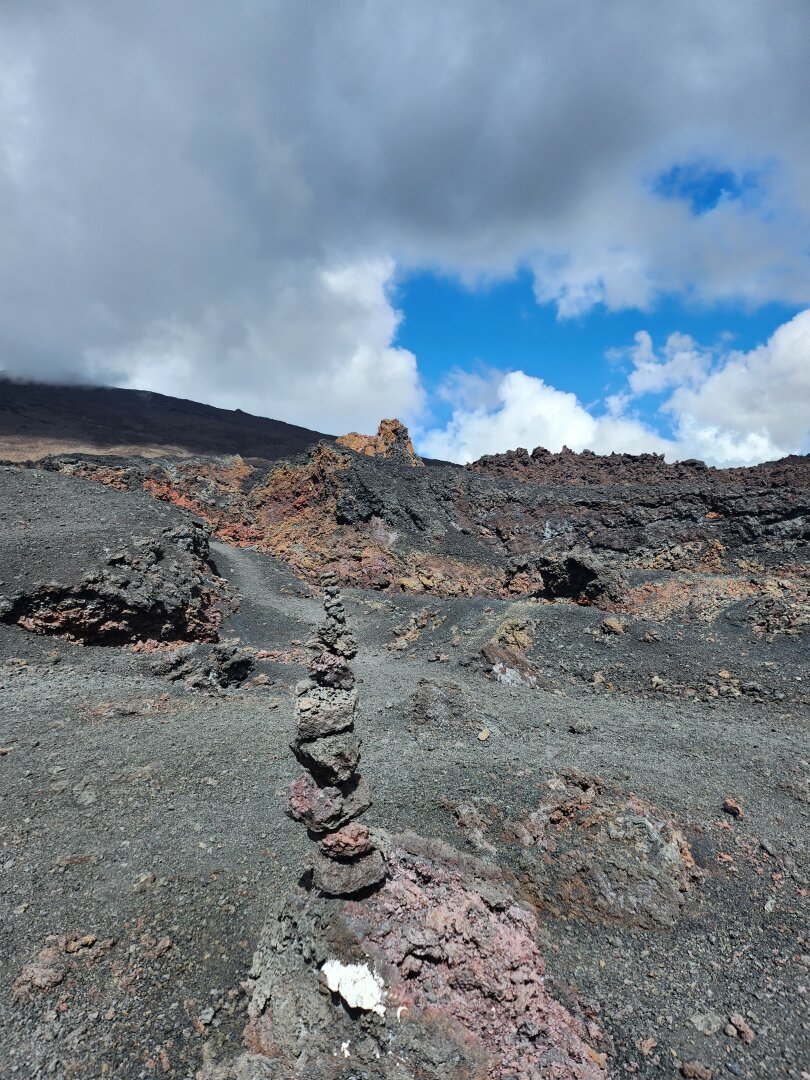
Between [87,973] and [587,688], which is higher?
[587,688]

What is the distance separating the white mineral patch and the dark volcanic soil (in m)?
0.42

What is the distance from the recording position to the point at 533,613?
1457cm

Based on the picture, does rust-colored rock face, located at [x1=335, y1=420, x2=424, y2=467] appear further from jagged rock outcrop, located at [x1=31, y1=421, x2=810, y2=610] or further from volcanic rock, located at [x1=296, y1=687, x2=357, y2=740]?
volcanic rock, located at [x1=296, y1=687, x2=357, y2=740]

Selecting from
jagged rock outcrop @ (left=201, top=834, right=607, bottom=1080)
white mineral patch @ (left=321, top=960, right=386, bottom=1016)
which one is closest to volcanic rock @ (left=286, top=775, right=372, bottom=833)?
jagged rock outcrop @ (left=201, top=834, right=607, bottom=1080)

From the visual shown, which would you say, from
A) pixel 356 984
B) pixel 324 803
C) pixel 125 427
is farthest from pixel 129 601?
pixel 125 427

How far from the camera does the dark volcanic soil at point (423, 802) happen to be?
449cm

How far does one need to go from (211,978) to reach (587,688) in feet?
30.9

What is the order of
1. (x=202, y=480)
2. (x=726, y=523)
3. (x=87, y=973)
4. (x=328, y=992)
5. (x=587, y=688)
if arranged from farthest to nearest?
1. (x=202, y=480)
2. (x=726, y=523)
3. (x=587, y=688)
4. (x=87, y=973)
5. (x=328, y=992)

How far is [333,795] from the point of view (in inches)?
188

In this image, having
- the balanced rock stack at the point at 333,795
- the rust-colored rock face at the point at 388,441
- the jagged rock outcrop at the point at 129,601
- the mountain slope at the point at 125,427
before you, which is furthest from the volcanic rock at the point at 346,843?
the mountain slope at the point at 125,427

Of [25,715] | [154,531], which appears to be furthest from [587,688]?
[154,531]

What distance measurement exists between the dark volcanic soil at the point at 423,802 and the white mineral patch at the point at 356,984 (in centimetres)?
42

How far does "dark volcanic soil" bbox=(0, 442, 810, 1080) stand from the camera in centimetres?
449

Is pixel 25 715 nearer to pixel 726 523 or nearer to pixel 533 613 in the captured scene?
pixel 533 613
